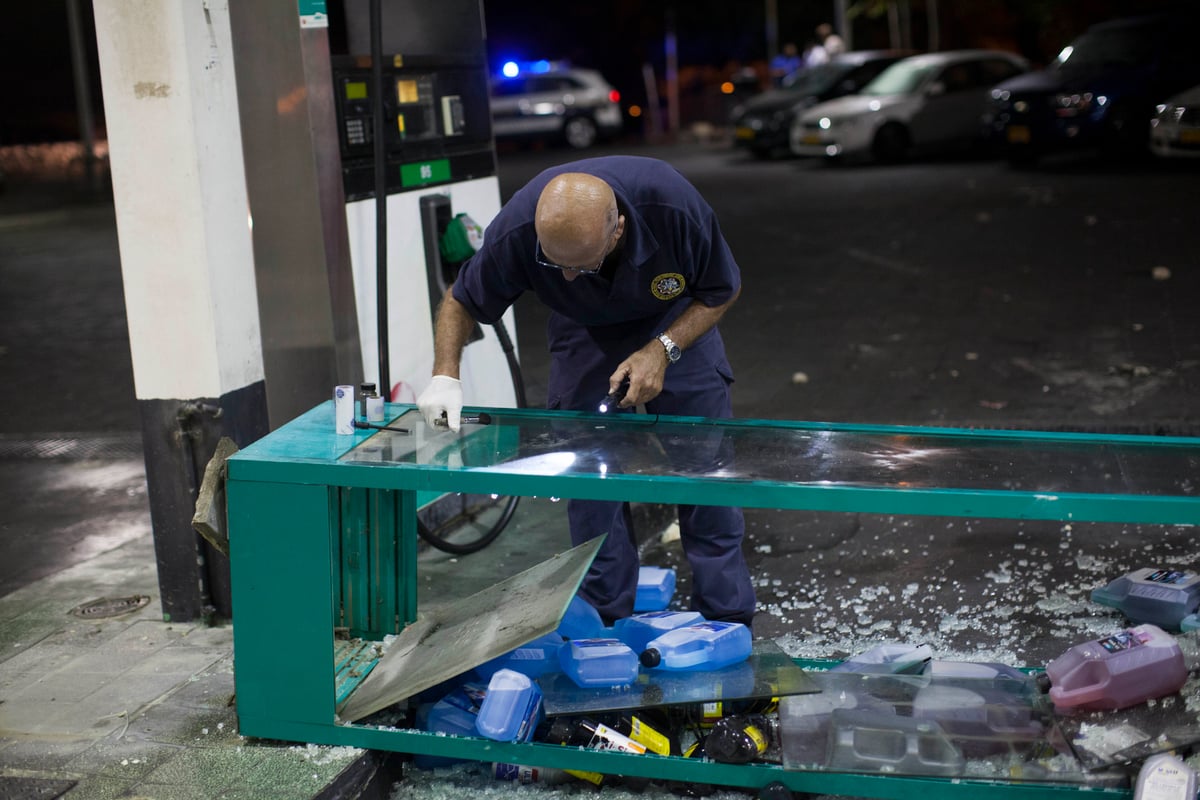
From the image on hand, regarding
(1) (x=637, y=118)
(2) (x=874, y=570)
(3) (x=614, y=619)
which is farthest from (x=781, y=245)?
(1) (x=637, y=118)

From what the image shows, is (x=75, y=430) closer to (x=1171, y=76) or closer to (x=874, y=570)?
(x=874, y=570)

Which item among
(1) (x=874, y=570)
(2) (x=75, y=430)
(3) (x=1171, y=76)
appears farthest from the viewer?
(3) (x=1171, y=76)

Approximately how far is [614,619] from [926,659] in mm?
999

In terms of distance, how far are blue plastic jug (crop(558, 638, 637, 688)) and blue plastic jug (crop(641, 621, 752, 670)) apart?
8 centimetres

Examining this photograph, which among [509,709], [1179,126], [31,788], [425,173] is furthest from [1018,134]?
[31,788]

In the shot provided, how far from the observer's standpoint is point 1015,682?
336cm

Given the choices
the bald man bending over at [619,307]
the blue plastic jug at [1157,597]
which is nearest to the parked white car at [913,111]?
the blue plastic jug at [1157,597]

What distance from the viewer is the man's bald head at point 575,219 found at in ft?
10.3

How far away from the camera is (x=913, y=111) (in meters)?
17.1

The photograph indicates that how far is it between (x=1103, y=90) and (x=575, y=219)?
13.4 metres

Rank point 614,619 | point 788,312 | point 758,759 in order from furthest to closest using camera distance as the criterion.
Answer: point 788,312
point 614,619
point 758,759

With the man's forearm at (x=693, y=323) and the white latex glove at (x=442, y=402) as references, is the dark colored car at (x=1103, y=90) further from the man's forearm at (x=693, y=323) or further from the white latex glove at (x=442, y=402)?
the white latex glove at (x=442, y=402)

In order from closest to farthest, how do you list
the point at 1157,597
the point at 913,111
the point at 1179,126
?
1. the point at 1157,597
2. the point at 1179,126
3. the point at 913,111

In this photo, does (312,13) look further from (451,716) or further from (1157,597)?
(1157,597)
